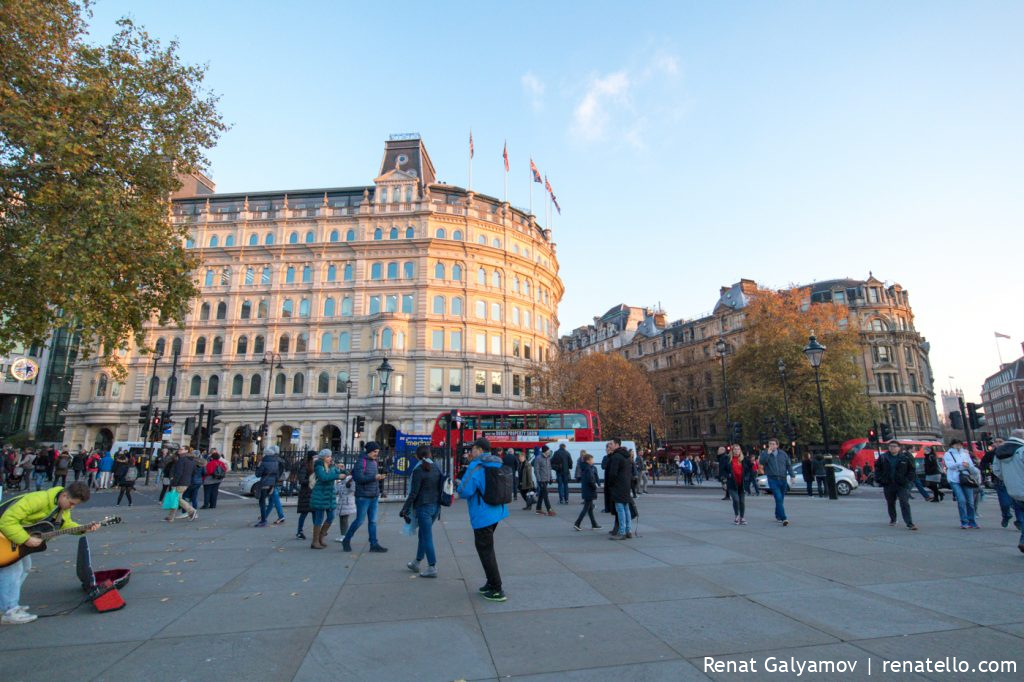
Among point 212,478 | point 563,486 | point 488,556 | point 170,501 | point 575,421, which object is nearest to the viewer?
point 488,556

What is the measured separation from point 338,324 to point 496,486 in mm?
44711

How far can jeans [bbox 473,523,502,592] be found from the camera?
575cm

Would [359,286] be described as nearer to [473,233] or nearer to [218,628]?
[473,233]

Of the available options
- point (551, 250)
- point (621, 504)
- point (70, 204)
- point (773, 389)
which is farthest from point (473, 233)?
point (621, 504)

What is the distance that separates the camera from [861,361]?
55.2m

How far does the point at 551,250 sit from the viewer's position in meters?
57.7

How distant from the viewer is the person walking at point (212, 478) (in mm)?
15383

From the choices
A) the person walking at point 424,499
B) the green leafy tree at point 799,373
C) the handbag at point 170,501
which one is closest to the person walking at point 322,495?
the person walking at point 424,499

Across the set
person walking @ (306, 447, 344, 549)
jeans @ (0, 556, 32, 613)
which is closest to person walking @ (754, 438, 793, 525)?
person walking @ (306, 447, 344, 549)

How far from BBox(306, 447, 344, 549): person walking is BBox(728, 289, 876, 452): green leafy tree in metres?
37.4

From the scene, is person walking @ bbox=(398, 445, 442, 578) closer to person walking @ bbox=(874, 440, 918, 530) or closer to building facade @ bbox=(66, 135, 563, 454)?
person walking @ bbox=(874, 440, 918, 530)

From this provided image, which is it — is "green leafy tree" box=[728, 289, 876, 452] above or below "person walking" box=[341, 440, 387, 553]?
above

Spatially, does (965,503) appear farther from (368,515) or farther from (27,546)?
(27,546)

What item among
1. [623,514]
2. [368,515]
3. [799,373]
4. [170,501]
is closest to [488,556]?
[368,515]
